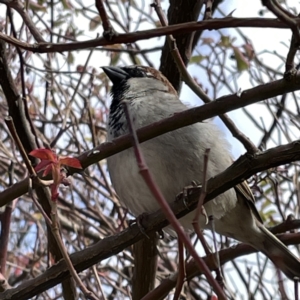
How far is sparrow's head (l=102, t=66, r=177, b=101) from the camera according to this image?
361cm

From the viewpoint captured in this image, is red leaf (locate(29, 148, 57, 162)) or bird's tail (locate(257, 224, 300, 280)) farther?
bird's tail (locate(257, 224, 300, 280))

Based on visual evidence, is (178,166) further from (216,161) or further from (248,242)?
(248,242)

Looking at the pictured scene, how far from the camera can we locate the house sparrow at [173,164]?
10.2ft

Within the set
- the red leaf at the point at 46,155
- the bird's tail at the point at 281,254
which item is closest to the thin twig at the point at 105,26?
the red leaf at the point at 46,155

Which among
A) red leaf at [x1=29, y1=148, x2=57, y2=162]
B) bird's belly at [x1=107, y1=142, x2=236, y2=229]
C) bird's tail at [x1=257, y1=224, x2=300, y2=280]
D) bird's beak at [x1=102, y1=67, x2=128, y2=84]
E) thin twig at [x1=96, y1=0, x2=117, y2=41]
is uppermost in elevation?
bird's beak at [x1=102, y1=67, x2=128, y2=84]

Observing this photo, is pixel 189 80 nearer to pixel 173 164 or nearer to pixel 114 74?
pixel 173 164

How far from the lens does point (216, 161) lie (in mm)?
3271

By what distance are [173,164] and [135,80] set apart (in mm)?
863

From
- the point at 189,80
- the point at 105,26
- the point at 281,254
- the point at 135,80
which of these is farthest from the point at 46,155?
the point at 135,80

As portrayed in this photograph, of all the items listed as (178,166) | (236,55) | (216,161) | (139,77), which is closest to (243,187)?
(216,161)

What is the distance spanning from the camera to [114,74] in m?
3.82

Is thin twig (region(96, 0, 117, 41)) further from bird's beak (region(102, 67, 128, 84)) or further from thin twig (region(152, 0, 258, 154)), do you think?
bird's beak (region(102, 67, 128, 84))

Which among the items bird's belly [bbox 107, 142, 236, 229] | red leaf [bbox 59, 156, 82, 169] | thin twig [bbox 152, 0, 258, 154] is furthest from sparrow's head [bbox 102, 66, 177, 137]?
red leaf [bbox 59, 156, 82, 169]

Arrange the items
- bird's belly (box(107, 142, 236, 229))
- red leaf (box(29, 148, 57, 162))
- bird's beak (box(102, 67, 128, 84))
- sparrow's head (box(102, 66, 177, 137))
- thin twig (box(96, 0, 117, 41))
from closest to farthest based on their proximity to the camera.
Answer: thin twig (box(96, 0, 117, 41)) < red leaf (box(29, 148, 57, 162)) < bird's belly (box(107, 142, 236, 229)) < sparrow's head (box(102, 66, 177, 137)) < bird's beak (box(102, 67, 128, 84))
